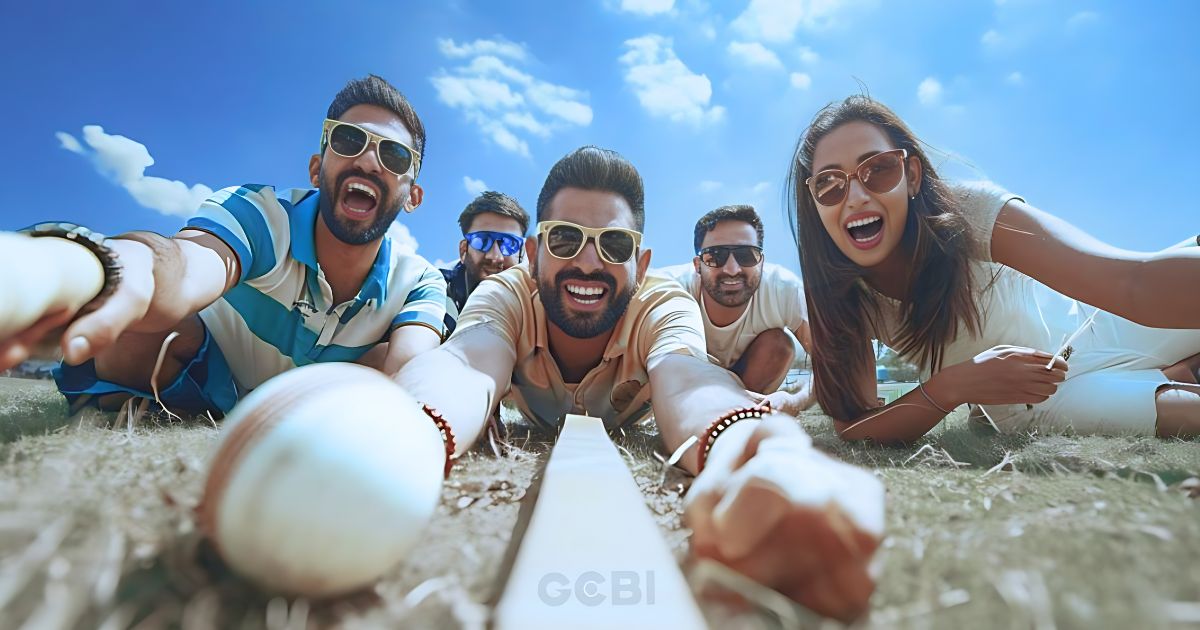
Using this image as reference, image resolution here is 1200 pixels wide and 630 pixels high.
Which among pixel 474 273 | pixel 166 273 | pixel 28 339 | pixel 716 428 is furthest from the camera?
pixel 474 273

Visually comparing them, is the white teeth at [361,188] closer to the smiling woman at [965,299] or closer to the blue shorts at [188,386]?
the blue shorts at [188,386]

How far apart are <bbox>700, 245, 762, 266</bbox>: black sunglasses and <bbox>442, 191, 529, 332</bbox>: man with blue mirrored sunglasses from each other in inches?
80.8

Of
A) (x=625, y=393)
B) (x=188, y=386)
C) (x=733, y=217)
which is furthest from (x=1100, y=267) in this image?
(x=188, y=386)

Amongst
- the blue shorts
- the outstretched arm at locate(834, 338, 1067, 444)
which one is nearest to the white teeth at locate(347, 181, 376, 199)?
the blue shorts

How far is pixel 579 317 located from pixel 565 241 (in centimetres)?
37

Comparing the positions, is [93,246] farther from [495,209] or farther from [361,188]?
[495,209]

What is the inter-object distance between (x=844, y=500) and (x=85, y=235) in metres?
1.67

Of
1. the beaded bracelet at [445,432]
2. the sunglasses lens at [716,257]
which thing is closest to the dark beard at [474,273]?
the sunglasses lens at [716,257]

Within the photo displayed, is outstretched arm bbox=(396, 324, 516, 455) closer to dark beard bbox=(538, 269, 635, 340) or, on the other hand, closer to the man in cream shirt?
the man in cream shirt

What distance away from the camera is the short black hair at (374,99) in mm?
3520

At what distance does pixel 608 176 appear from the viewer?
2840 mm

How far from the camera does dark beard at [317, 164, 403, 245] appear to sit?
129 inches

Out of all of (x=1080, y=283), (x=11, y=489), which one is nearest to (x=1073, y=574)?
(x=11, y=489)

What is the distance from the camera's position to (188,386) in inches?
122
